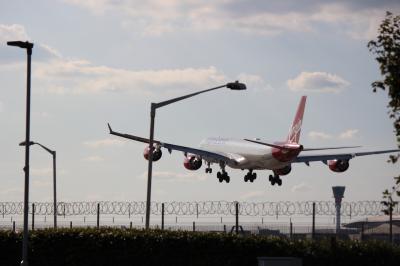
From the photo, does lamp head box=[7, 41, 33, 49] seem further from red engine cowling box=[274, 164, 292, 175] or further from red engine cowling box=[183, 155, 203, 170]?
red engine cowling box=[274, 164, 292, 175]

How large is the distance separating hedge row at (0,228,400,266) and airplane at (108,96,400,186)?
4346 centimetres

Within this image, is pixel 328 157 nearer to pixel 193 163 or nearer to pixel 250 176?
pixel 250 176

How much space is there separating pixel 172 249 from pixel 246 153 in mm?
50306

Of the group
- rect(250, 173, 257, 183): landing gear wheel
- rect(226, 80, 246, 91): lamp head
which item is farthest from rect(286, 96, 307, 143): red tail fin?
rect(226, 80, 246, 91): lamp head

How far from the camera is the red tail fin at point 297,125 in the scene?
94312 millimetres

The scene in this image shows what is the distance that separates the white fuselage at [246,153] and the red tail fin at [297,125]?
8.80 feet

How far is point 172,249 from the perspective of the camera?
44281 mm

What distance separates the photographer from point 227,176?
9819 cm

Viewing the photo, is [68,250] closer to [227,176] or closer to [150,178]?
[150,178]

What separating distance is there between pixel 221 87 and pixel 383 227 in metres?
88.3

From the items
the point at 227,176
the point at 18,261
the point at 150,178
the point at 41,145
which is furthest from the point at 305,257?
the point at 227,176

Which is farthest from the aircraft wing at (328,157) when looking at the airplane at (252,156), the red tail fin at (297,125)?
the red tail fin at (297,125)

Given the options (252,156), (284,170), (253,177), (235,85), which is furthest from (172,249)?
(284,170)

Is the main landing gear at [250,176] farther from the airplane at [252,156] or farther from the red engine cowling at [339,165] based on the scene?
the red engine cowling at [339,165]
